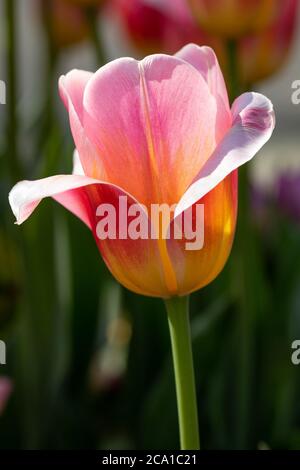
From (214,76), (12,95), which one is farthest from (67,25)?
(214,76)

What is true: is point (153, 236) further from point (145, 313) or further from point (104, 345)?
point (104, 345)

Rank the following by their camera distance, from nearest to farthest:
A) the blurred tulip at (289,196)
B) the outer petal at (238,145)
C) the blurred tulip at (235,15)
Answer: the outer petal at (238,145) < the blurred tulip at (235,15) < the blurred tulip at (289,196)

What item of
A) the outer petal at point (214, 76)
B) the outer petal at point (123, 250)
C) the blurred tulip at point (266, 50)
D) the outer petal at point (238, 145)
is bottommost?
the outer petal at point (123, 250)

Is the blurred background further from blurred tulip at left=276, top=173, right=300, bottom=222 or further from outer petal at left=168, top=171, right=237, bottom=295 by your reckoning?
outer petal at left=168, top=171, right=237, bottom=295

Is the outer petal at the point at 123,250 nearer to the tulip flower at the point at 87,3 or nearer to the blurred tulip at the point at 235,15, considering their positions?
the blurred tulip at the point at 235,15

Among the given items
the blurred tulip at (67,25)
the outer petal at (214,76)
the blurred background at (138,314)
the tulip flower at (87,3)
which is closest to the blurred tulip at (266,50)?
the blurred background at (138,314)

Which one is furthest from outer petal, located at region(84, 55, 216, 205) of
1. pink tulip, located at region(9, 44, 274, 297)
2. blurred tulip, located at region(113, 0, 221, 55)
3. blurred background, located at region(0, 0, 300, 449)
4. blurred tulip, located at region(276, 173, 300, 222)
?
blurred tulip, located at region(276, 173, 300, 222)

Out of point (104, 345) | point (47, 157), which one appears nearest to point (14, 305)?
point (47, 157)
